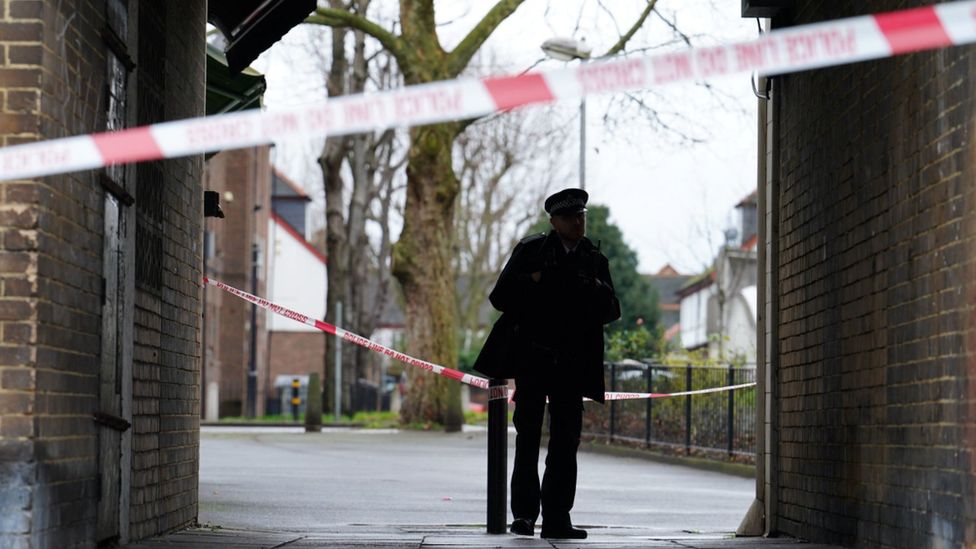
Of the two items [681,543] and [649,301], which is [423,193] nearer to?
[681,543]

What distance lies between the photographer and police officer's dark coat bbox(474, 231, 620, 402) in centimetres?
866

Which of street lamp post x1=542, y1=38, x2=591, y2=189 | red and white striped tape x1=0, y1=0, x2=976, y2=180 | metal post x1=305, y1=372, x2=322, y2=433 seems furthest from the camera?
metal post x1=305, y1=372, x2=322, y2=433

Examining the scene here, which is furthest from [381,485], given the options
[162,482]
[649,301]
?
[649,301]

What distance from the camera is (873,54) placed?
484cm

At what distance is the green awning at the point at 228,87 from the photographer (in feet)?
40.3

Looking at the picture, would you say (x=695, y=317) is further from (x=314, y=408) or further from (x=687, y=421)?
(x=687, y=421)

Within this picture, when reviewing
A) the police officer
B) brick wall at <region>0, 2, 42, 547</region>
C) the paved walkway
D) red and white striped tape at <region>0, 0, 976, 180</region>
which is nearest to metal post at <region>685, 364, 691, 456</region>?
the paved walkway

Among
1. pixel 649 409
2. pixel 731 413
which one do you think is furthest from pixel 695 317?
pixel 731 413

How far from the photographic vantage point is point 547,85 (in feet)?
16.7

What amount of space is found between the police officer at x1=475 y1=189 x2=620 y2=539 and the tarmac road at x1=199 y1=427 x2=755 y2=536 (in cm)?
110

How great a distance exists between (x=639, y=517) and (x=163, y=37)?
5313 mm

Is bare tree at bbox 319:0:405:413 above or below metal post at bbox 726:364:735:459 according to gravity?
above

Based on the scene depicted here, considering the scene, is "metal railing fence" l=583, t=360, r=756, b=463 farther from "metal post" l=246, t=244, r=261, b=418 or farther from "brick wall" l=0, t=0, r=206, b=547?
"metal post" l=246, t=244, r=261, b=418

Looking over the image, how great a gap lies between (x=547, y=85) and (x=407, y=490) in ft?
32.3
